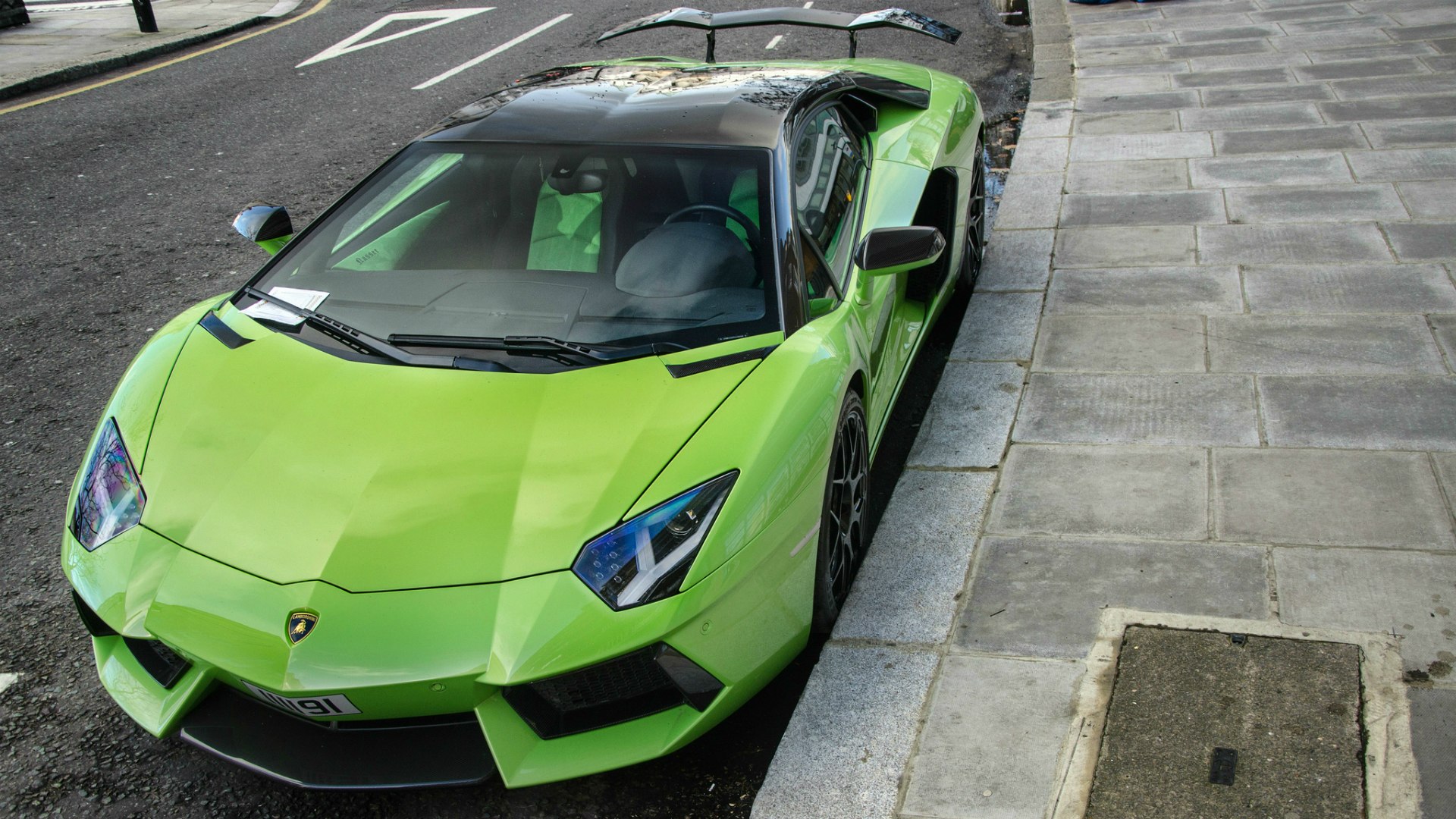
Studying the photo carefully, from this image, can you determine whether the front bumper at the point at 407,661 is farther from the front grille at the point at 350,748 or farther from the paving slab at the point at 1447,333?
the paving slab at the point at 1447,333

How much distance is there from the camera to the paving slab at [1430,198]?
5977mm

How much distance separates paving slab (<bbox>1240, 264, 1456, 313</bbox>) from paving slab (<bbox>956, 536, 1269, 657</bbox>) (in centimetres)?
203

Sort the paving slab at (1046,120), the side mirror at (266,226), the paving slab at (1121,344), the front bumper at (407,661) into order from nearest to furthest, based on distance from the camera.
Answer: the front bumper at (407,661)
the side mirror at (266,226)
the paving slab at (1121,344)
the paving slab at (1046,120)

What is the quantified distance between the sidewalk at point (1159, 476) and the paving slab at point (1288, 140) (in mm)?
41

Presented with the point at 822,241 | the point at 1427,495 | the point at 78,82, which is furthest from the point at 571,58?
the point at 1427,495

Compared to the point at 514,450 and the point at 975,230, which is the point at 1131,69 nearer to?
the point at 975,230

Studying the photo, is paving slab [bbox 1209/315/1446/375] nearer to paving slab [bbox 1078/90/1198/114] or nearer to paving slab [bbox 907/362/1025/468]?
paving slab [bbox 907/362/1025/468]

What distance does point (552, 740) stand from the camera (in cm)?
251

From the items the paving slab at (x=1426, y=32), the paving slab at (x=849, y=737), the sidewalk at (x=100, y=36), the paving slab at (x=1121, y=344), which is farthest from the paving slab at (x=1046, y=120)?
the sidewalk at (x=100, y=36)

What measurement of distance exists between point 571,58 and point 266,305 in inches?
321

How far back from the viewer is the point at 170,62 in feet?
39.5

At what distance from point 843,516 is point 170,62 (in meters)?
11.2

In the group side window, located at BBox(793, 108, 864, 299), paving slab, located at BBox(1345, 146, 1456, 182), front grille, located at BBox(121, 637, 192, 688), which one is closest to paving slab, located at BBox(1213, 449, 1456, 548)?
side window, located at BBox(793, 108, 864, 299)

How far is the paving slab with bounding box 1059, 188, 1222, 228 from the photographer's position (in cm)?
620
